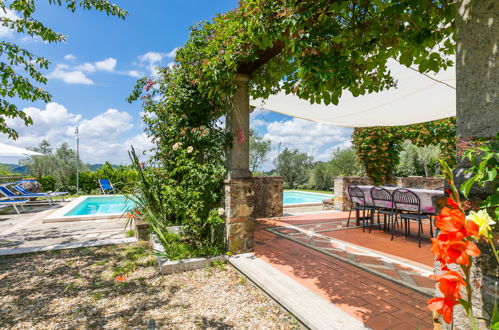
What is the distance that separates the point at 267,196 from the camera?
7289 mm

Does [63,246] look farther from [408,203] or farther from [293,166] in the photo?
[293,166]

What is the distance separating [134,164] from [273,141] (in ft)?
75.3

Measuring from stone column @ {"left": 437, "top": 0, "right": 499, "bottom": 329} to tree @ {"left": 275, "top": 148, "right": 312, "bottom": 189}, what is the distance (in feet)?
68.9

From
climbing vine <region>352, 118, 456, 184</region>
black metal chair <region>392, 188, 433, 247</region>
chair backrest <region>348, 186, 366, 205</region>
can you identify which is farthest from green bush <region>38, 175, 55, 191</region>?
black metal chair <region>392, 188, 433, 247</region>

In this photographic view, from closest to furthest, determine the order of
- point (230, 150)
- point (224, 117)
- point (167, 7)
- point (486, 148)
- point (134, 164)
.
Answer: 1. point (486, 148)
2. point (230, 150)
3. point (224, 117)
4. point (134, 164)
5. point (167, 7)

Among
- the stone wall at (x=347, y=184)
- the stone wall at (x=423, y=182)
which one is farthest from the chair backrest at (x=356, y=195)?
the stone wall at (x=423, y=182)

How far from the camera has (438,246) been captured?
0.89 meters

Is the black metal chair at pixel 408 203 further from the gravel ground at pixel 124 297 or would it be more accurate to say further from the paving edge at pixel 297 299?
the gravel ground at pixel 124 297

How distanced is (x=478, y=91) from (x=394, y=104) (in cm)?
436

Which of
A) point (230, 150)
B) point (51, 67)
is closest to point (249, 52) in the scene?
point (230, 150)

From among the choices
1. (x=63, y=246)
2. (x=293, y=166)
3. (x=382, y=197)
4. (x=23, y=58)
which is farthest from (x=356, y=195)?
(x=293, y=166)

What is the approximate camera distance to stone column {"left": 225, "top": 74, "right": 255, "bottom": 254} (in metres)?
3.80

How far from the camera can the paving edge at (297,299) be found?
7.06 ft

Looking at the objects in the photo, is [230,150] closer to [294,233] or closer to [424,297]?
[294,233]
